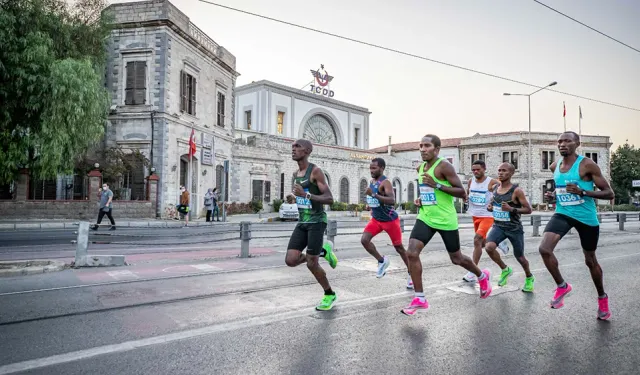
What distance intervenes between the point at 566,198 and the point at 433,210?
153 centimetres

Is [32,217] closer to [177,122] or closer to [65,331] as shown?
[177,122]

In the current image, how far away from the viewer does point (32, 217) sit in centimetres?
2031

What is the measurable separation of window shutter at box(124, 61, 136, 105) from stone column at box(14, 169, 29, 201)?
611 cm

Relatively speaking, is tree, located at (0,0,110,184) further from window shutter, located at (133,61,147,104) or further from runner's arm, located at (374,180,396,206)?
runner's arm, located at (374,180,396,206)

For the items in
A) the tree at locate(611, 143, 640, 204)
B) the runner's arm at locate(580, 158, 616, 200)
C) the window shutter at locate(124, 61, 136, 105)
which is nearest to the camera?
the runner's arm at locate(580, 158, 616, 200)

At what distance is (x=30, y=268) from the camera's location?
7.65 meters

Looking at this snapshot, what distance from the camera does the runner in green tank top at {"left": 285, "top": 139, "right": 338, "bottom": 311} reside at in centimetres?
517

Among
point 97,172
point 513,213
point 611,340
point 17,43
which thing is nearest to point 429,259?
point 513,213

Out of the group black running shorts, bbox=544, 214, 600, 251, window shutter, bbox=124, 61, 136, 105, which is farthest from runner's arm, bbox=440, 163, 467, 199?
window shutter, bbox=124, 61, 136, 105

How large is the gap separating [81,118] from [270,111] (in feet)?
87.4

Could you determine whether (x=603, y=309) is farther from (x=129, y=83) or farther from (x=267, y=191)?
(x=267, y=191)

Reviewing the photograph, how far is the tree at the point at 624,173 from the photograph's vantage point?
2522 inches

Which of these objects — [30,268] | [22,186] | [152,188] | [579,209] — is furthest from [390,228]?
[22,186]

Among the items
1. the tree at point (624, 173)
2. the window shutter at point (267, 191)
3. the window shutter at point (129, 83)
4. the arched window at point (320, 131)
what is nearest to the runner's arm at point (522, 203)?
the window shutter at point (129, 83)
